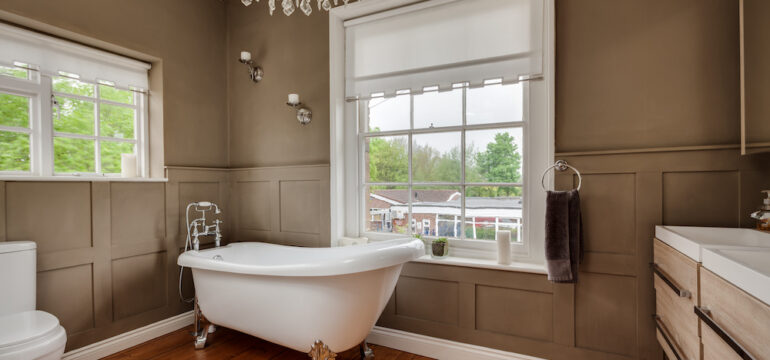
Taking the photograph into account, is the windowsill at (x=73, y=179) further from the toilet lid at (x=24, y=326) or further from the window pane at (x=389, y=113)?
the window pane at (x=389, y=113)

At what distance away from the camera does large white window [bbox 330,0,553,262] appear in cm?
208

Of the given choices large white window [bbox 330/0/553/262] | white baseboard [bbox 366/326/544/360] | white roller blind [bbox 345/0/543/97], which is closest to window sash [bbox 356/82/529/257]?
large white window [bbox 330/0/553/262]

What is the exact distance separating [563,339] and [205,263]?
2.03m

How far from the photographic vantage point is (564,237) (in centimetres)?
179

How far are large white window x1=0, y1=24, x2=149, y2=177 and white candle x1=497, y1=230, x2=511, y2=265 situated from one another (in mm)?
2545

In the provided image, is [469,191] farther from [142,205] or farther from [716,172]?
[142,205]

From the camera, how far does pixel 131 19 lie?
95.0 inches

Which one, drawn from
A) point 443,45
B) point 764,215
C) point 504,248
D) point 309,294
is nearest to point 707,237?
point 764,215

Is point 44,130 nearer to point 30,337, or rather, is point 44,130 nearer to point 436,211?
point 30,337

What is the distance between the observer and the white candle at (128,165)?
248cm

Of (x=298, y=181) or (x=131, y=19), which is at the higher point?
(x=131, y=19)

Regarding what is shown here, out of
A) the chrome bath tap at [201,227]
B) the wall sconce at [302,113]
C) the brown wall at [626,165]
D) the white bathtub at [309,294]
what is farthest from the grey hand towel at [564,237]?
the chrome bath tap at [201,227]

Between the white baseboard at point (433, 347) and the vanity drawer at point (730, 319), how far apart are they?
1057 mm

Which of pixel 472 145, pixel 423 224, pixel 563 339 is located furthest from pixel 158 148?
pixel 563 339
